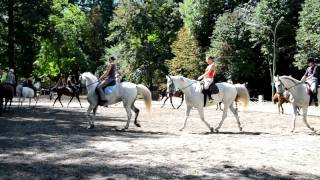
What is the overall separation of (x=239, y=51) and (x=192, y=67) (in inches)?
324

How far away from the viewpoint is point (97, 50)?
87000mm

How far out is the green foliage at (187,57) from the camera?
2611 inches

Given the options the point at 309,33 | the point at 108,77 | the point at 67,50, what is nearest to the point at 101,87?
the point at 108,77

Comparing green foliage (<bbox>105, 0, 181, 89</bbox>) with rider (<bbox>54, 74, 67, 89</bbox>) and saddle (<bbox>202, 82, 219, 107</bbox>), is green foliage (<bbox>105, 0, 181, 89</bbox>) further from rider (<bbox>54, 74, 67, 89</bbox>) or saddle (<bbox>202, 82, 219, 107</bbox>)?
saddle (<bbox>202, 82, 219, 107</bbox>)

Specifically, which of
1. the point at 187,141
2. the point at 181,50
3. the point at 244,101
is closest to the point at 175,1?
the point at 181,50

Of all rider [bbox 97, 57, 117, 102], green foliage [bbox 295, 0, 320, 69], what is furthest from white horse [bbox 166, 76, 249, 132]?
green foliage [bbox 295, 0, 320, 69]

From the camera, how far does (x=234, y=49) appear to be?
6175cm

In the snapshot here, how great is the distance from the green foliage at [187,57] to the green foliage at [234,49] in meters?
4.48

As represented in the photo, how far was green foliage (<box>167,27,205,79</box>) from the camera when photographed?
66.3 meters

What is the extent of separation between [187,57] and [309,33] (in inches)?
805

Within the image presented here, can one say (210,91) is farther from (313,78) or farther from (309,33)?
(309,33)

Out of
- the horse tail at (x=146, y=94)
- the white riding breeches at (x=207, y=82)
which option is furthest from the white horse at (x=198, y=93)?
the horse tail at (x=146, y=94)

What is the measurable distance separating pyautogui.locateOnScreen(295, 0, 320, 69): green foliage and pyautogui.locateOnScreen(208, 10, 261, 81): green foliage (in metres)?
8.88

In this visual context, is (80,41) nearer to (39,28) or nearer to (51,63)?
(51,63)
